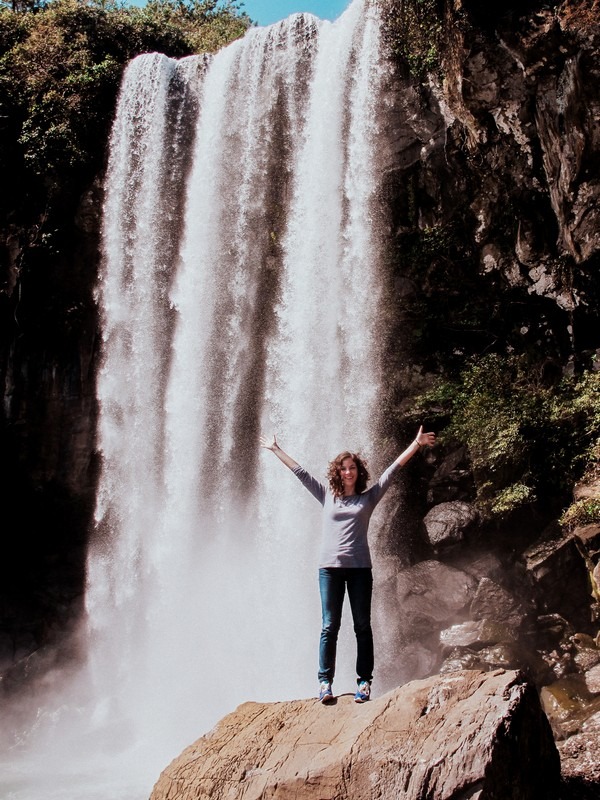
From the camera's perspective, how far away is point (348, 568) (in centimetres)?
456

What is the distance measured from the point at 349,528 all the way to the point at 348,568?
0.27 metres

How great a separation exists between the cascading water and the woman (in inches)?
237

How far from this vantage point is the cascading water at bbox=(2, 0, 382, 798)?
11438mm

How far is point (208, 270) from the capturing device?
50.1ft

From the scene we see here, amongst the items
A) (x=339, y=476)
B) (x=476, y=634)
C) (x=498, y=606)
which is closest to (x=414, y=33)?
(x=498, y=606)

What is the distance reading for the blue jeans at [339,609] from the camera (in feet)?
14.8

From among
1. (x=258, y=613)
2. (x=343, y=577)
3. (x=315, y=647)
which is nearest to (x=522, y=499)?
(x=315, y=647)

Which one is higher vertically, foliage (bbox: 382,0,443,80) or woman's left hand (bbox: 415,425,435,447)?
foliage (bbox: 382,0,443,80)

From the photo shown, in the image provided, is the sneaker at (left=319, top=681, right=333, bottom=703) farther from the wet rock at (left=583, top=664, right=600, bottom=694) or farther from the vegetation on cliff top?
the vegetation on cliff top

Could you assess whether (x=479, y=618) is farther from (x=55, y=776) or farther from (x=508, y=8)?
(x=508, y=8)

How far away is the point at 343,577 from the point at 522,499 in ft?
23.2

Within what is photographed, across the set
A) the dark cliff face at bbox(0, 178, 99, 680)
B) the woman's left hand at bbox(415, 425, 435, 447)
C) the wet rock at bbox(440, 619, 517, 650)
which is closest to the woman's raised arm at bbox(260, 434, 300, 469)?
the woman's left hand at bbox(415, 425, 435, 447)

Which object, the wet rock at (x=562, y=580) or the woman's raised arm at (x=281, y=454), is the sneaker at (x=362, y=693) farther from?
the wet rock at (x=562, y=580)

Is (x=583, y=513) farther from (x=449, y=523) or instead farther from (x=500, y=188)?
(x=500, y=188)
